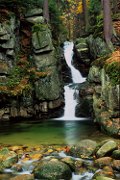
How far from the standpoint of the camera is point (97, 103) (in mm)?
15195

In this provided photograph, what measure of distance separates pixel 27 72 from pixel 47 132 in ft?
18.9

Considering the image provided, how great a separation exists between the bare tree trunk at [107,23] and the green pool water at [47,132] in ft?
18.7

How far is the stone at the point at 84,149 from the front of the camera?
10.8m

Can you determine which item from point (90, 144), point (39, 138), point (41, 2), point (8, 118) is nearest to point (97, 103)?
point (39, 138)

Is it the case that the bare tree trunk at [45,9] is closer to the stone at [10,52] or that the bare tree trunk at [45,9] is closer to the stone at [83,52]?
the stone at [83,52]

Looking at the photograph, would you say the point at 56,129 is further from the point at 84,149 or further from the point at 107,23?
the point at 107,23

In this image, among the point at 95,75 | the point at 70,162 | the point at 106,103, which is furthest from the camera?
the point at 95,75

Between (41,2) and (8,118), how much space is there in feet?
32.2

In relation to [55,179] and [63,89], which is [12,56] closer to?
[63,89]

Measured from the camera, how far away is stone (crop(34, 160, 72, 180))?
8.97 meters

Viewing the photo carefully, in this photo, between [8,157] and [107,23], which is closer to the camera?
[8,157]

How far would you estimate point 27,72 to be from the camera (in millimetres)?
19797

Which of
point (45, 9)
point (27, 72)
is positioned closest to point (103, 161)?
point (27, 72)

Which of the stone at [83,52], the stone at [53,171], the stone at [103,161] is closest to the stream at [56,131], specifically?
the stone at [53,171]
